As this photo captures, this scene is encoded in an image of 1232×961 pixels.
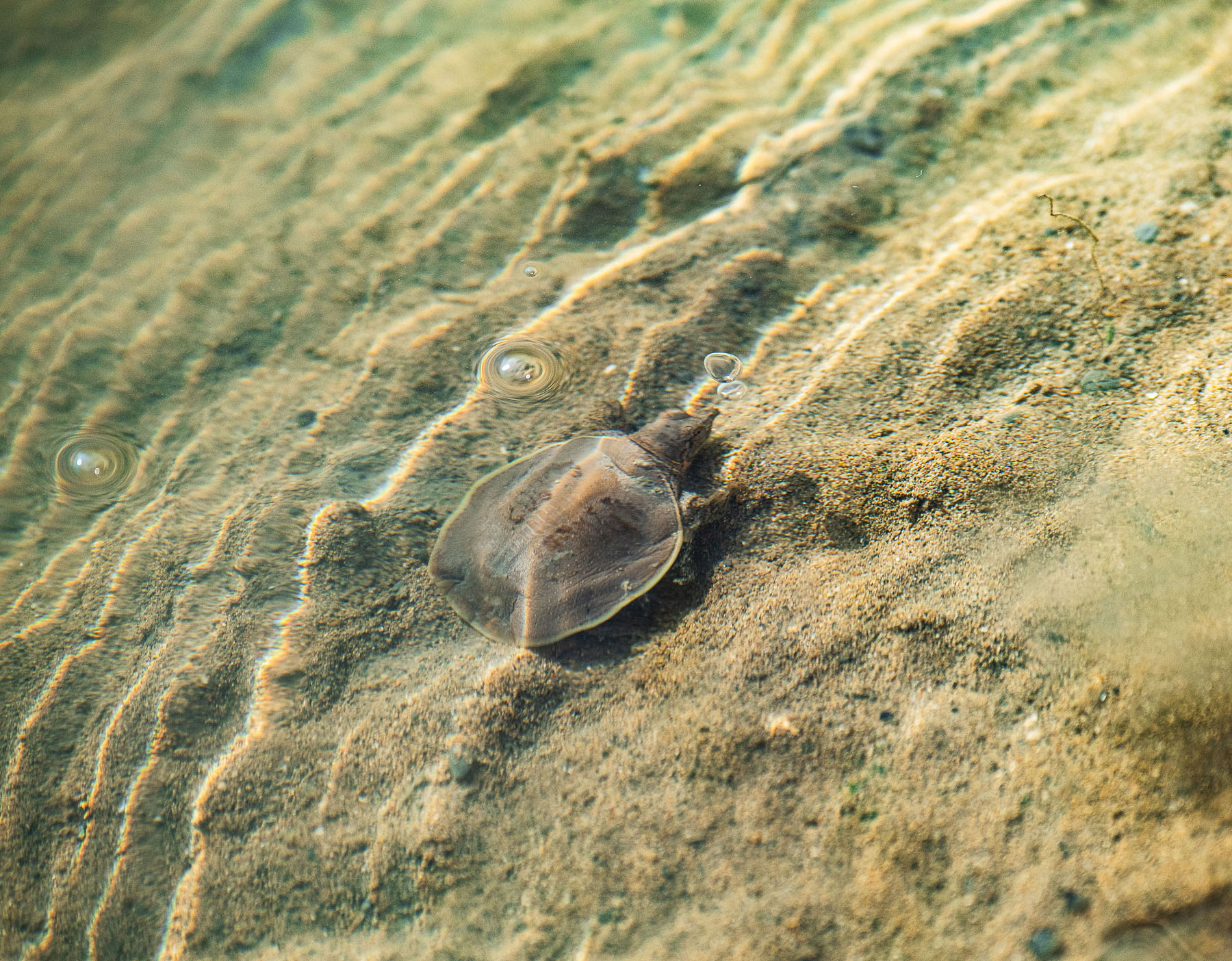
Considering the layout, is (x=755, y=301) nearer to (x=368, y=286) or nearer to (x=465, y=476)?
(x=465, y=476)

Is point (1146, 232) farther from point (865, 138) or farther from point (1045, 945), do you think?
point (1045, 945)

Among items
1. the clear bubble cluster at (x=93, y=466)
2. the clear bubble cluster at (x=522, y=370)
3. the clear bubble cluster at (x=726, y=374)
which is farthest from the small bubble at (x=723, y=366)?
the clear bubble cluster at (x=93, y=466)

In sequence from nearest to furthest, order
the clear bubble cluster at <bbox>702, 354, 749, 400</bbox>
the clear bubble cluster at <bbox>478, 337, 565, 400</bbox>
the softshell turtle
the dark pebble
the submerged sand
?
the submerged sand < the softshell turtle < the clear bubble cluster at <bbox>702, 354, 749, 400</bbox> < the clear bubble cluster at <bbox>478, 337, 565, 400</bbox> < the dark pebble

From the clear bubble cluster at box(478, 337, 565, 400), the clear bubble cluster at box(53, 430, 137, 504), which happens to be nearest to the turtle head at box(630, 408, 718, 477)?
the clear bubble cluster at box(478, 337, 565, 400)

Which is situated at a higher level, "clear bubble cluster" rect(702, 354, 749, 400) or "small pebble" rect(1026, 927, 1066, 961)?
"clear bubble cluster" rect(702, 354, 749, 400)

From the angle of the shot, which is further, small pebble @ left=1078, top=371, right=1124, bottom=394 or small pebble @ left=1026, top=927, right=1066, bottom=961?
small pebble @ left=1078, top=371, right=1124, bottom=394

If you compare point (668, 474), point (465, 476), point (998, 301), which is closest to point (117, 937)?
point (465, 476)

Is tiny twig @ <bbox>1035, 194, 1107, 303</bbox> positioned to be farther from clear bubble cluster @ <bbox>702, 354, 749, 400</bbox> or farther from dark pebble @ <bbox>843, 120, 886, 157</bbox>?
clear bubble cluster @ <bbox>702, 354, 749, 400</bbox>
